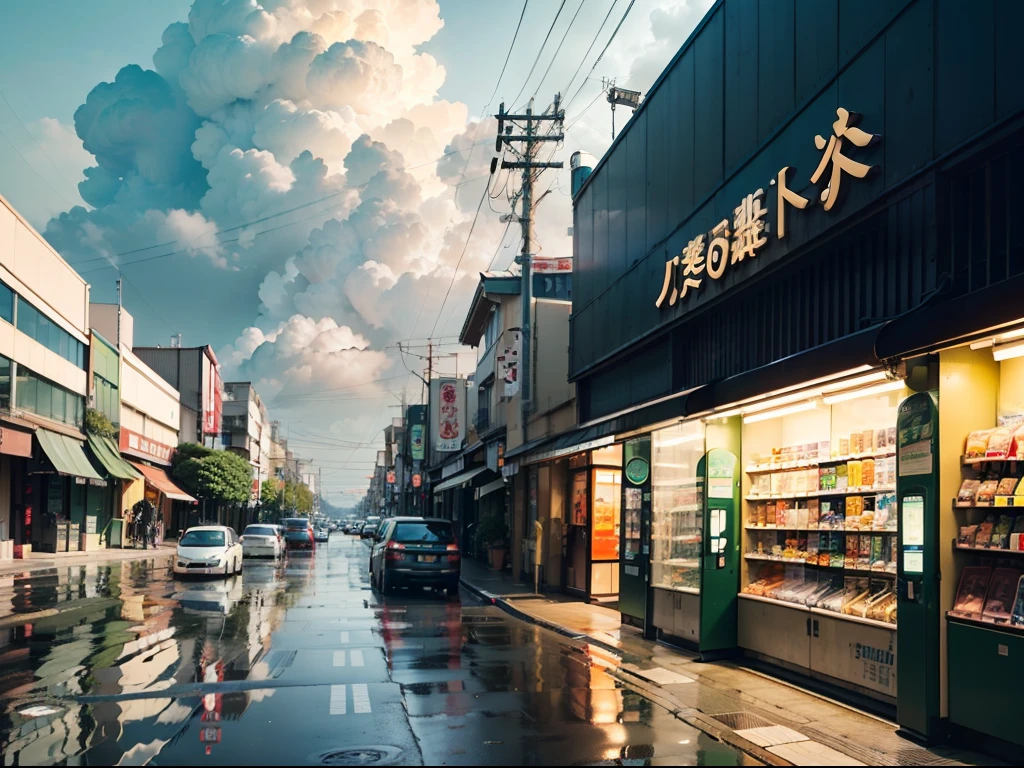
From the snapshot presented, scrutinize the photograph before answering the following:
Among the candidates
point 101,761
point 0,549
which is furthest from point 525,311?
point 0,549

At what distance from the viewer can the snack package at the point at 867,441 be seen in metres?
9.87

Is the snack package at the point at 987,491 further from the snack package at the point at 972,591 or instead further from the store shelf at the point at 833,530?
the store shelf at the point at 833,530

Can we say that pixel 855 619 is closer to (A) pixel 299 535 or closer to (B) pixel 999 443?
(B) pixel 999 443

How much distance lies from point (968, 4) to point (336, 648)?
1074cm

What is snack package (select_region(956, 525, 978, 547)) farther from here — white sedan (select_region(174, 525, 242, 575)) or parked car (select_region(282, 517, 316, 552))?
parked car (select_region(282, 517, 316, 552))

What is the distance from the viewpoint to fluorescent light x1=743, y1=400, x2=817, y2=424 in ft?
35.5

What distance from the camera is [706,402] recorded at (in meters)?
11.4

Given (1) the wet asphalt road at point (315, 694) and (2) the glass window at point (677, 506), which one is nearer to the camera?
(1) the wet asphalt road at point (315, 694)

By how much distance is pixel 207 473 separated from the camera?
59281 mm

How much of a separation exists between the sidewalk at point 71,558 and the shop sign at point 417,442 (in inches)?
780

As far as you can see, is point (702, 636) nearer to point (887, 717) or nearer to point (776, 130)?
point (887, 717)

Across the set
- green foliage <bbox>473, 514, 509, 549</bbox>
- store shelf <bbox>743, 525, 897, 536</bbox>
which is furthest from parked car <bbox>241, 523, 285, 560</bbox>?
store shelf <bbox>743, 525, 897, 536</bbox>

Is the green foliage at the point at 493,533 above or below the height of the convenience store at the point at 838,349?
below

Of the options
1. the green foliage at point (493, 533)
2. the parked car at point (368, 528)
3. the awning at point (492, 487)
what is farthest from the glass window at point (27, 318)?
the parked car at point (368, 528)
